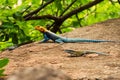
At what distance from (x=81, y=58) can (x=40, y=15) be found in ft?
13.5

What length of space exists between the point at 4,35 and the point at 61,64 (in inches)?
119

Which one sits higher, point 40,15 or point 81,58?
point 40,15

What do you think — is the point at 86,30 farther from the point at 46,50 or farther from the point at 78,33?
the point at 46,50

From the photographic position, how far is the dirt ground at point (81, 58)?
4008 mm

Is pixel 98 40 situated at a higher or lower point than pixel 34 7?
lower

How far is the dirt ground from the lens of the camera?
13.1 feet

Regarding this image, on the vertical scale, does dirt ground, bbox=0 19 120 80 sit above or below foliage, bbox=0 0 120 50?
below

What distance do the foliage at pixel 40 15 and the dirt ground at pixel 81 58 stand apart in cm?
62

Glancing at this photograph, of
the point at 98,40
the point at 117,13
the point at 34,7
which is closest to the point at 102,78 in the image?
the point at 98,40

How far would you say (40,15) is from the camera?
8938mm

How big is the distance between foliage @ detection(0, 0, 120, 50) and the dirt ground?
2.04ft

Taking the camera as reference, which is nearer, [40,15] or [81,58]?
[81,58]

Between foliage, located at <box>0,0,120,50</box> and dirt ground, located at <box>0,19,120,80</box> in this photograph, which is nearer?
dirt ground, located at <box>0,19,120,80</box>

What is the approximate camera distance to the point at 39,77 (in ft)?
1.98
